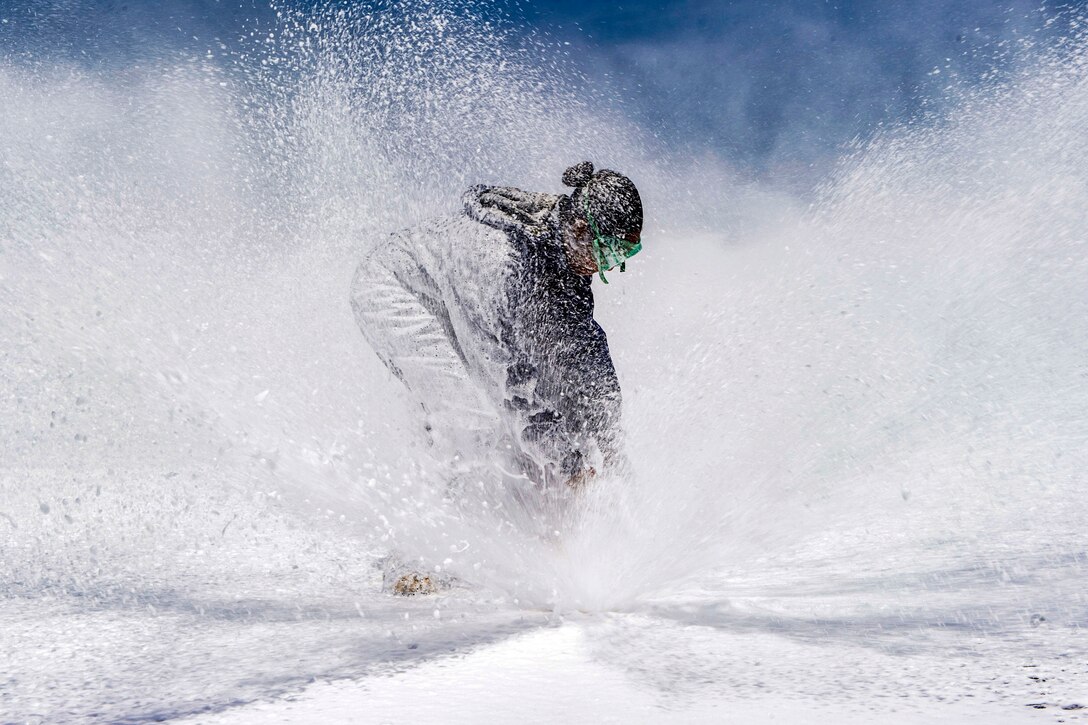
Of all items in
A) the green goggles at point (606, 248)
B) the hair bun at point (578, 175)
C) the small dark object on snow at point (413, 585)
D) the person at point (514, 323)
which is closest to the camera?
the small dark object on snow at point (413, 585)

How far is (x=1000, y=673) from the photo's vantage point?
1.65m

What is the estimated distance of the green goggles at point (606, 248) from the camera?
3285mm

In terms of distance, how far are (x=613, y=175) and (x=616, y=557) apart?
1.59 m

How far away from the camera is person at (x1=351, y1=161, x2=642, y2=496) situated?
3.05m

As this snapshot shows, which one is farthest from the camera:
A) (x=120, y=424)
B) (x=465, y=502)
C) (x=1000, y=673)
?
(x=120, y=424)

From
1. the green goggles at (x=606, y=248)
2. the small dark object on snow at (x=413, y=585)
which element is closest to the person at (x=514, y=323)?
the green goggles at (x=606, y=248)

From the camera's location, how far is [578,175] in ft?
11.3

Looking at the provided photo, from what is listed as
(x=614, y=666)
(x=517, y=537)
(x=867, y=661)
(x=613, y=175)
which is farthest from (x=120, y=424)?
(x=867, y=661)

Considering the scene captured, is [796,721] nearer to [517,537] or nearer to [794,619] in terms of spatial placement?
[794,619]

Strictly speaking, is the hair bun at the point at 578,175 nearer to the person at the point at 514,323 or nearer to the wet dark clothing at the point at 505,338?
the person at the point at 514,323

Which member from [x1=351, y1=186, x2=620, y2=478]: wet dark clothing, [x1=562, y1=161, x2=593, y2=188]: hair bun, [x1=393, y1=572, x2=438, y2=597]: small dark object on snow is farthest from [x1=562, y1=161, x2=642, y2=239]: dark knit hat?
[x1=393, y1=572, x2=438, y2=597]: small dark object on snow

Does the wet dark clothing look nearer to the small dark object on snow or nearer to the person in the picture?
the person

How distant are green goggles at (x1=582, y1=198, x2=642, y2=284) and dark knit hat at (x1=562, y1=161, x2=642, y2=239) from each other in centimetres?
2

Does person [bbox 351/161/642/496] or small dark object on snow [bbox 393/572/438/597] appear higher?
person [bbox 351/161/642/496]
